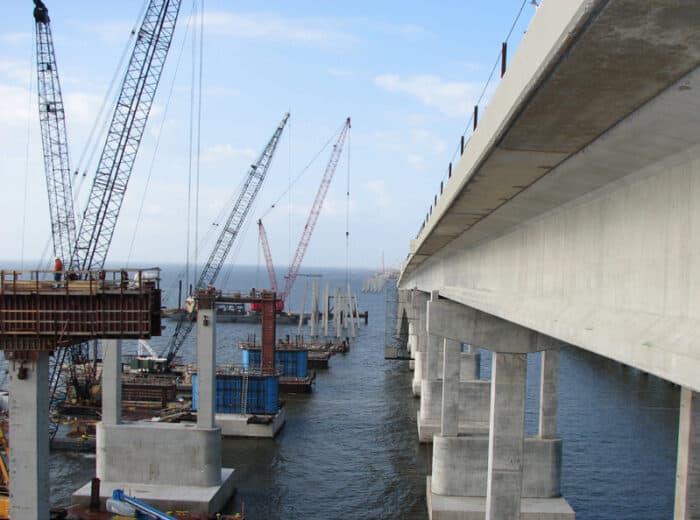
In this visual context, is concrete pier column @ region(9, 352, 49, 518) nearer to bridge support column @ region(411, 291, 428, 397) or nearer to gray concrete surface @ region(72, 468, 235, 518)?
gray concrete surface @ region(72, 468, 235, 518)

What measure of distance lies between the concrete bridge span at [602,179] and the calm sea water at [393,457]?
63.9ft

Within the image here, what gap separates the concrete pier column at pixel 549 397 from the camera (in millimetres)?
29594

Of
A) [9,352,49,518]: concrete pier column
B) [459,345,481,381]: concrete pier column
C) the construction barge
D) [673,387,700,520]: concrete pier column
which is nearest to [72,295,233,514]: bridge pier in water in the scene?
[9,352,49,518]: concrete pier column

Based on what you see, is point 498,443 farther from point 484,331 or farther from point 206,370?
point 206,370

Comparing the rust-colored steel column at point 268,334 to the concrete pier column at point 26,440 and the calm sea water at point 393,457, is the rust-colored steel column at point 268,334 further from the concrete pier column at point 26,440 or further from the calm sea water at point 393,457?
the concrete pier column at point 26,440

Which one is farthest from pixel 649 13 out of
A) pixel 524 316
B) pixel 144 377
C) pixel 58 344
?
pixel 144 377

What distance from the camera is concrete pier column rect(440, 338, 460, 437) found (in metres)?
32.8

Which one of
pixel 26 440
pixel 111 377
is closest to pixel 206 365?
pixel 111 377

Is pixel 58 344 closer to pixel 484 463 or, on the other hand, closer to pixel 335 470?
pixel 484 463

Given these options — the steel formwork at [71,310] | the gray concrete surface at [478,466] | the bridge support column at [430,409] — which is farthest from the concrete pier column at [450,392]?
the steel formwork at [71,310]

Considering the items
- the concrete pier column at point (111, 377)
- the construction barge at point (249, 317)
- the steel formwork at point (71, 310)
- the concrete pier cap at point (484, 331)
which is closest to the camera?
the steel formwork at point (71, 310)

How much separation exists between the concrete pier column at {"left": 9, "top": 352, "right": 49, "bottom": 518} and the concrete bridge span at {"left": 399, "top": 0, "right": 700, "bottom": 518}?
12.6 m

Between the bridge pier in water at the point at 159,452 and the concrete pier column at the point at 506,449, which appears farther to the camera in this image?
the bridge pier in water at the point at 159,452

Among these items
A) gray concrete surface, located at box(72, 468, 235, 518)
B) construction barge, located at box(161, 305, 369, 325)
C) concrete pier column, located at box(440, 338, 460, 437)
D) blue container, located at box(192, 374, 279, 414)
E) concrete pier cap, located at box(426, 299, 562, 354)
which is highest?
concrete pier cap, located at box(426, 299, 562, 354)
